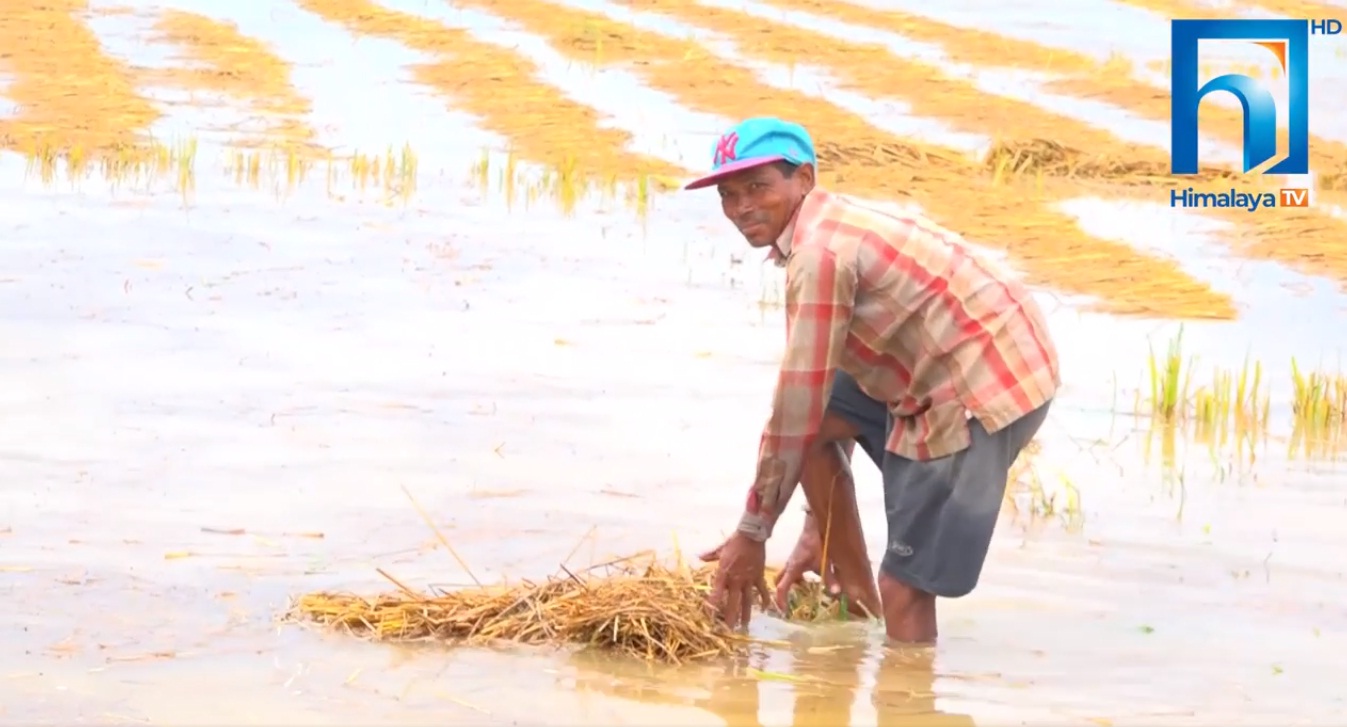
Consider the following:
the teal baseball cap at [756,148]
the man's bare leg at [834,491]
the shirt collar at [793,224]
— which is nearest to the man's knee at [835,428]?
the man's bare leg at [834,491]

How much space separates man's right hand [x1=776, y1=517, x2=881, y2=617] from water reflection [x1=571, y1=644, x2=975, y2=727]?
8.8 inches

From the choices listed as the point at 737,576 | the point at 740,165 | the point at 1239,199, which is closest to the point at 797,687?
the point at 737,576

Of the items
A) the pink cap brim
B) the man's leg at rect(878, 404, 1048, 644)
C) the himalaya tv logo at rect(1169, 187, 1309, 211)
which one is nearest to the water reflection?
the man's leg at rect(878, 404, 1048, 644)

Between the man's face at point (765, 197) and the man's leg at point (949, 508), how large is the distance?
521mm

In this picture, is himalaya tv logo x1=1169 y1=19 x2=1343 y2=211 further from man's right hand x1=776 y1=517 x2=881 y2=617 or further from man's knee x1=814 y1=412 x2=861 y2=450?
man's knee x1=814 y1=412 x2=861 y2=450

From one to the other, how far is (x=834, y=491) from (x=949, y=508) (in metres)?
0.34

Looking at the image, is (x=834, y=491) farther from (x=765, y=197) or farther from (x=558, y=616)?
(x=765, y=197)

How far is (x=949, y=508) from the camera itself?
394cm

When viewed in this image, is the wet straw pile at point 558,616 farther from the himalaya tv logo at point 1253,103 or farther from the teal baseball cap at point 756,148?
the himalaya tv logo at point 1253,103

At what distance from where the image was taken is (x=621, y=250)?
9297mm

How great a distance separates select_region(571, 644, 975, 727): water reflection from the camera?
12.5 feet

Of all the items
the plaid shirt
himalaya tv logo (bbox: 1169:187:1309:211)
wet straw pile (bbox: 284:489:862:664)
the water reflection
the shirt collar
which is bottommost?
the water reflection

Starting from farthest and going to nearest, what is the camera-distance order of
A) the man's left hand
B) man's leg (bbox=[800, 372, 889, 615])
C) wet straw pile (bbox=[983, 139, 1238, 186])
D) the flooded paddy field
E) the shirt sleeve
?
1. wet straw pile (bbox=[983, 139, 1238, 186])
2. man's leg (bbox=[800, 372, 889, 615])
3. the flooded paddy field
4. the man's left hand
5. the shirt sleeve

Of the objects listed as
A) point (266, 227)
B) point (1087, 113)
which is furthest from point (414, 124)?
point (1087, 113)
